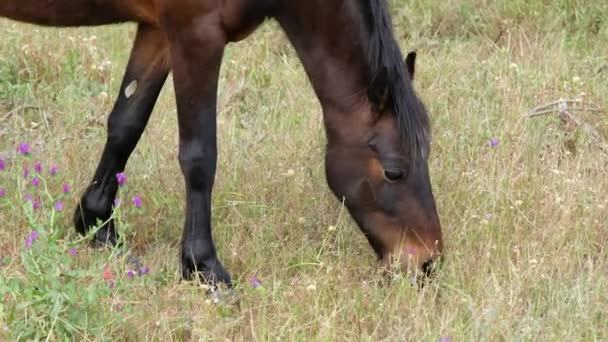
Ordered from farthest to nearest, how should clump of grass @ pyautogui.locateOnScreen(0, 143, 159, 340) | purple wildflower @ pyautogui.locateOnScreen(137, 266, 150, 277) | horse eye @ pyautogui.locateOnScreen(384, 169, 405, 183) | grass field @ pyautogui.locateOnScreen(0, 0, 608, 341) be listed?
1. horse eye @ pyautogui.locateOnScreen(384, 169, 405, 183)
2. purple wildflower @ pyautogui.locateOnScreen(137, 266, 150, 277)
3. grass field @ pyautogui.locateOnScreen(0, 0, 608, 341)
4. clump of grass @ pyautogui.locateOnScreen(0, 143, 159, 340)

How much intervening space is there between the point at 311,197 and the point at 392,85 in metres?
1.03

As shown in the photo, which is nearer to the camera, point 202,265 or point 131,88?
point 202,265

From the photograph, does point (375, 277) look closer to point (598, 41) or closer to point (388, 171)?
point (388, 171)

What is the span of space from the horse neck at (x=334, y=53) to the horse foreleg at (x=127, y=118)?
67 cm

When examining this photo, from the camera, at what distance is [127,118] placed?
4.84 meters

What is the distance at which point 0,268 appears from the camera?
13.6 feet

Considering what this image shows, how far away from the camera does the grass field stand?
12.7ft

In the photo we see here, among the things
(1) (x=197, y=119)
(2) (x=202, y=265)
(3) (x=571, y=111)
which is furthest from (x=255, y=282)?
(3) (x=571, y=111)

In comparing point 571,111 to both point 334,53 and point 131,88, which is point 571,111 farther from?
point 131,88

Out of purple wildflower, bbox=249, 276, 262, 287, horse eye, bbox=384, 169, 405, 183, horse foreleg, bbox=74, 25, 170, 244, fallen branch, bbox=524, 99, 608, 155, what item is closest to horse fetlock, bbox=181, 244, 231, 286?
purple wildflower, bbox=249, 276, 262, 287

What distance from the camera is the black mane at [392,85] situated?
4.32 metres

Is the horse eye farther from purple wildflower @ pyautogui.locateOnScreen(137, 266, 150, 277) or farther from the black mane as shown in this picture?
purple wildflower @ pyautogui.locateOnScreen(137, 266, 150, 277)

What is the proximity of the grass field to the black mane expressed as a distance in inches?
21.0

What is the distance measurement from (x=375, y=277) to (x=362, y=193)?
332 mm
